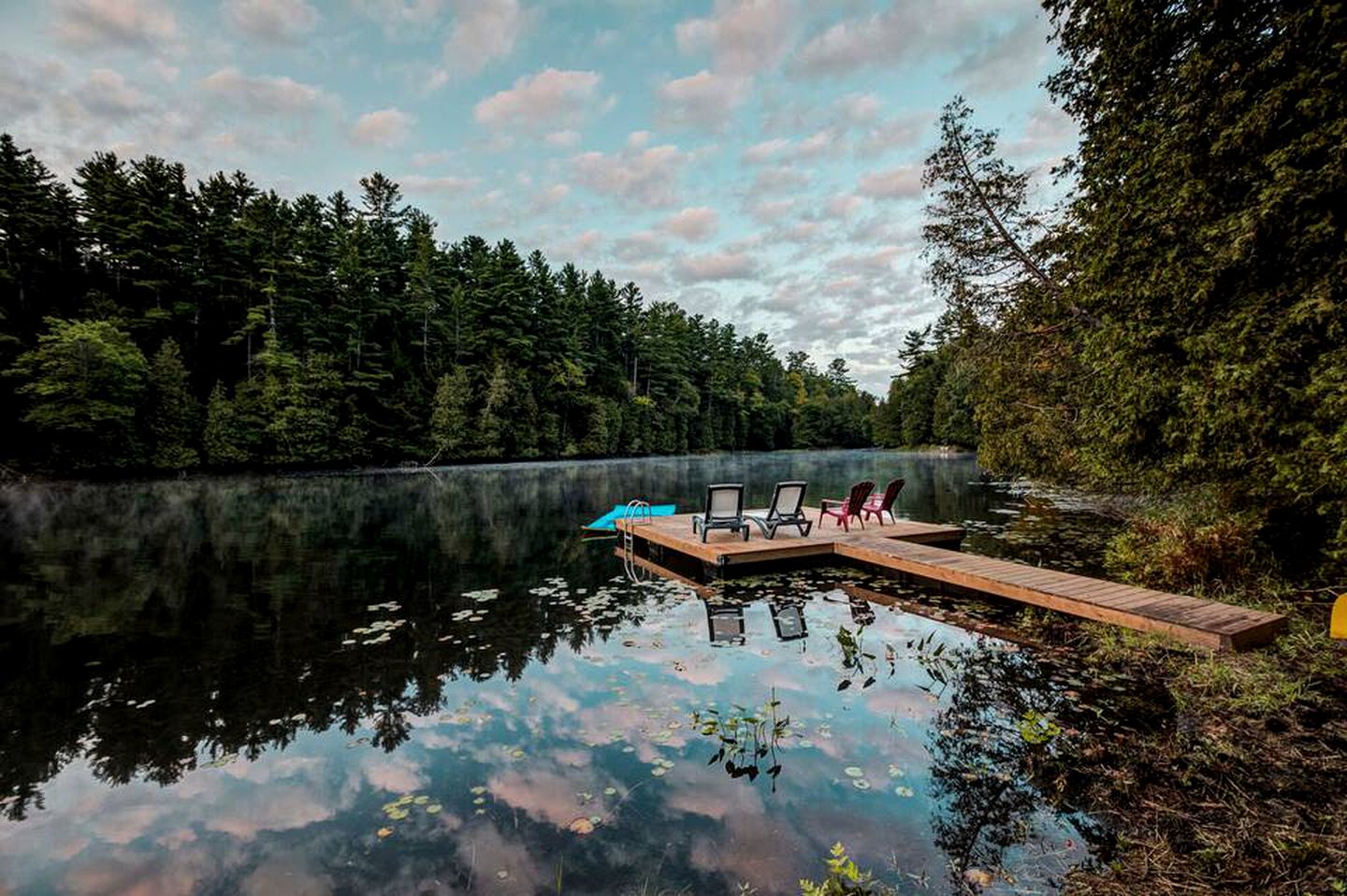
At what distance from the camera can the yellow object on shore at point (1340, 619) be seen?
10.6 feet

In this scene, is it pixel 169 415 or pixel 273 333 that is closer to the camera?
pixel 169 415

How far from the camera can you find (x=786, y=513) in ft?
36.0

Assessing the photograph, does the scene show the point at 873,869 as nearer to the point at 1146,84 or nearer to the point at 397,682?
the point at 397,682

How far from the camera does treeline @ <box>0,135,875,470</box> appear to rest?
28.7 metres

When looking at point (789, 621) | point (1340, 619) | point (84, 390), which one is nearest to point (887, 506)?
point (789, 621)

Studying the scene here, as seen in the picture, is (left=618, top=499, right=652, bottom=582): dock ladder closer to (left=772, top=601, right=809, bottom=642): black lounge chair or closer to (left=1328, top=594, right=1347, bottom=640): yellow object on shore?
(left=772, top=601, right=809, bottom=642): black lounge chair

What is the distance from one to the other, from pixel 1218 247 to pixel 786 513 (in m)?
7.01

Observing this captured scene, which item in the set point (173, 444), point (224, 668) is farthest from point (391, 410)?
point (224, 668)

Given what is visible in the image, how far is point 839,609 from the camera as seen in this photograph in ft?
26.0

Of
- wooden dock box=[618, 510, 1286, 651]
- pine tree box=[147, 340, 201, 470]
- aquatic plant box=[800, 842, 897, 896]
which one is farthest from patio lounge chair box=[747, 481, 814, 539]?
pine tree box=[147, 340, 201, 470]

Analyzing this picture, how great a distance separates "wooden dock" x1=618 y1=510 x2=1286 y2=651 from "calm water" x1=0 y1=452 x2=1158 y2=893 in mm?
536

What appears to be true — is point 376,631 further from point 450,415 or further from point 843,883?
point 450,415

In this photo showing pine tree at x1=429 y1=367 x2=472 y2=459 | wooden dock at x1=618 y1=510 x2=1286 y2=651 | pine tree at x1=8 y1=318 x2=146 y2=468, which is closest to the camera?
wooden dock at x1=618 y1=510 x2=1286 y2=651

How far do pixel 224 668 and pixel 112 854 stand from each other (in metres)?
3.10
